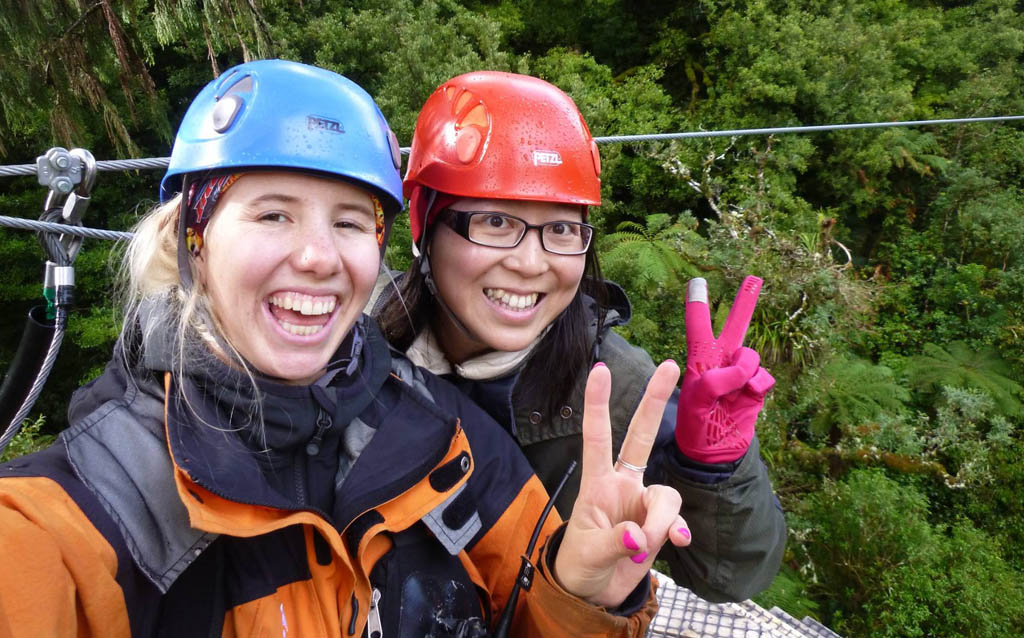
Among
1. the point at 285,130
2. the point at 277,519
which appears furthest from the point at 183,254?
the point at 277,519

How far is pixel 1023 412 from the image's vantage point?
7508mm

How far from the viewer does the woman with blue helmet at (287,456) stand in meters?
1.19

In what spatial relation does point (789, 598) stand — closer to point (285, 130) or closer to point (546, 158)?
point (546, 158)

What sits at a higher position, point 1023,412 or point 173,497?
point 173,497

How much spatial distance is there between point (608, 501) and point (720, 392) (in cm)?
64

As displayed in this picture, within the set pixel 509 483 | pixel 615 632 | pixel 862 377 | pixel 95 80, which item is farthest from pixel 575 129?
pixel 862 377

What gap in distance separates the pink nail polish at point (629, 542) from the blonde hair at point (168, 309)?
31.8 inches

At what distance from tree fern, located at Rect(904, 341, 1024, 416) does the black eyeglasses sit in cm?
766

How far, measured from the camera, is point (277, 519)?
4.21 feet

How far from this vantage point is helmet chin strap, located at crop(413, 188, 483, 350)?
7.24 ft

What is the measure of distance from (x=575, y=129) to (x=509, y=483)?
49.7 inches

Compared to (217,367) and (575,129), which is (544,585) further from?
(575,129)

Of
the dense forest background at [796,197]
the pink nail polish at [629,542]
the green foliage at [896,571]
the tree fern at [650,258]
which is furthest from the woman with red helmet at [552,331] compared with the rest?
the tree fern at [650,258]

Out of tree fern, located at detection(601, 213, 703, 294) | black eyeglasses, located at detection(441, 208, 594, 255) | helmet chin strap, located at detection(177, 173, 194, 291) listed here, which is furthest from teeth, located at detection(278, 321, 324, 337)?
tree fern, located at detection(601, 213, 703, 294)
